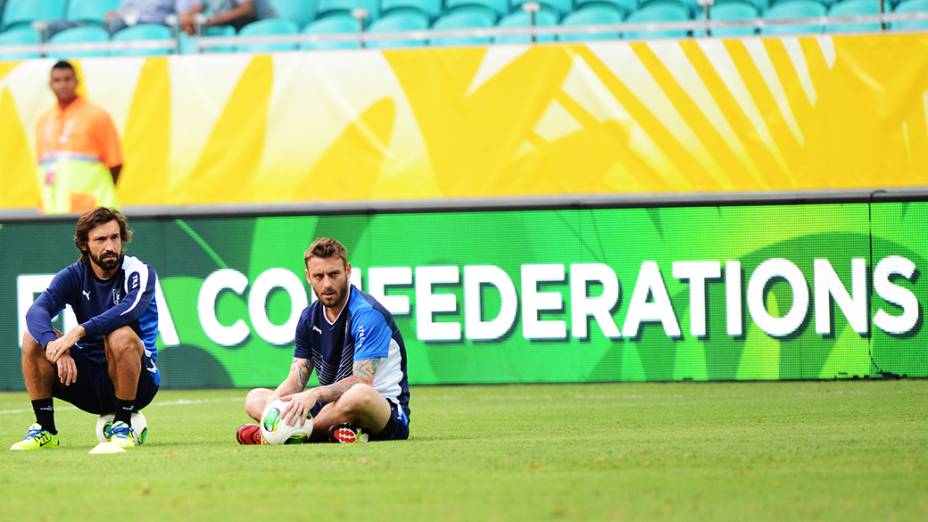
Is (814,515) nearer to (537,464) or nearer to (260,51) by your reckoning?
(537,464)

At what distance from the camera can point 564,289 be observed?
49.0 ft

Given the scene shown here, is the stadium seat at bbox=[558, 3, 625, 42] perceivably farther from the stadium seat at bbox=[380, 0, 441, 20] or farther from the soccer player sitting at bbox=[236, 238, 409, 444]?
the soccer player sitting at bbox=[236, 238, 409, 444]

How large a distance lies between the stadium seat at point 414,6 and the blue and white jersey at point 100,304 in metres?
9.15

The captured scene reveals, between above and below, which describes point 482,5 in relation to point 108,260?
above

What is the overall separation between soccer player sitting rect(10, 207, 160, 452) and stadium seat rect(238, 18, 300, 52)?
878cm

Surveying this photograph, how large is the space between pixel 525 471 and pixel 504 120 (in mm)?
9372

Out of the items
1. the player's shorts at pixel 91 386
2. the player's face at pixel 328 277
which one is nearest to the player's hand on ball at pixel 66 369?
the player's shorts at pixel 91 386

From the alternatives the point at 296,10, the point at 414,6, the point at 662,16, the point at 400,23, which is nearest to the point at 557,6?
the point at 662,16

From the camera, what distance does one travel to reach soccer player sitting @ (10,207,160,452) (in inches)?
332

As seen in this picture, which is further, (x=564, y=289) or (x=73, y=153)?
(x=73, y=153)

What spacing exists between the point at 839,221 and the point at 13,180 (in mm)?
8480

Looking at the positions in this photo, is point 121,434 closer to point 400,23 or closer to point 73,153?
point 73,153

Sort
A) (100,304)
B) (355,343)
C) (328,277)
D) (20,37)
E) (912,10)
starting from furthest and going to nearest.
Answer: (20,37) < (912,10) < (100,304) < (355,343) < (328,277)

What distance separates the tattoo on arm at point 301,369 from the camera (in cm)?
882
